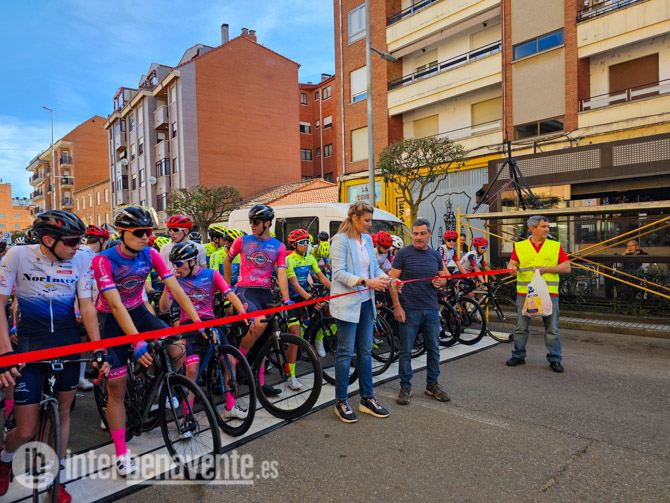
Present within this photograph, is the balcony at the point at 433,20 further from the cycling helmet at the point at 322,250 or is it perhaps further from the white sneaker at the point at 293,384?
the white sneaker at the point at 293,384

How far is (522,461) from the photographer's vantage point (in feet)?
11.5

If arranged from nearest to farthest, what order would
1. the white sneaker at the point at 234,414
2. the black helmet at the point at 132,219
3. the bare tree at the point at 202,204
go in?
1. the black helmet at the point at 132,219
2. the white sneaker at the point at 234,414
3. the bare tree at the point at 202,204

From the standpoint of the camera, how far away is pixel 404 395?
4.86 meters

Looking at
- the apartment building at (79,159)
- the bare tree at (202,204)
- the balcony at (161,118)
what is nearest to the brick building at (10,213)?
the apartment building at (79,159)

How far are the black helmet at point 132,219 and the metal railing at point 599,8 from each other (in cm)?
1760

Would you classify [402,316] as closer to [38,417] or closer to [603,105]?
[38,417]

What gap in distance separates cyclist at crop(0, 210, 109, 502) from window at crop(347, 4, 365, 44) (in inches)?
957

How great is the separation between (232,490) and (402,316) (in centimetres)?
236

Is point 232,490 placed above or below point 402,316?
below

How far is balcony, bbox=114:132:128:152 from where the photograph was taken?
4491cm

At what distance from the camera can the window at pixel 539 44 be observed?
16922 mm

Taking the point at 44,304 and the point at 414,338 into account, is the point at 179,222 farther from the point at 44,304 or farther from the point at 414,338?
the point at 414,338

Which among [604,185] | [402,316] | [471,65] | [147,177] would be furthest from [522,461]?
[147,177]

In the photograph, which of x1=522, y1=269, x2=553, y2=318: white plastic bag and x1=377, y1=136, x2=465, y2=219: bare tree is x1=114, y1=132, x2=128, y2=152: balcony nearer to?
x1=377, y1=136, x2=465, y2=219: bare tree
